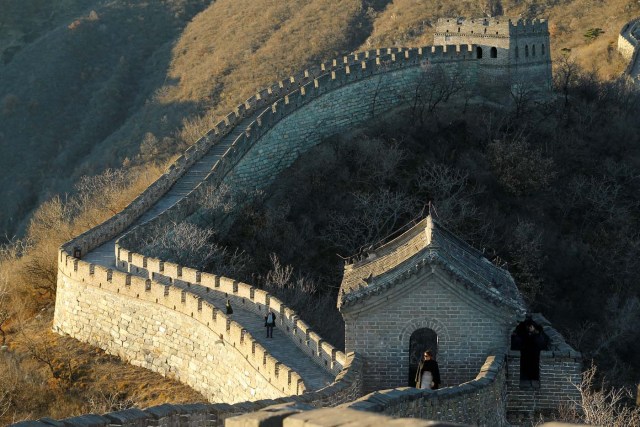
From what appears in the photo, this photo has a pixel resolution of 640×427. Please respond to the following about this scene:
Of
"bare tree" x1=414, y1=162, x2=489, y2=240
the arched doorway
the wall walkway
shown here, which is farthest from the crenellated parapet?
the wall walkway

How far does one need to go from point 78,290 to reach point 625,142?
29692 mm

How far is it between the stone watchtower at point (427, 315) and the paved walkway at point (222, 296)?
3.87 ft

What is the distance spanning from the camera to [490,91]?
59625 millimetres

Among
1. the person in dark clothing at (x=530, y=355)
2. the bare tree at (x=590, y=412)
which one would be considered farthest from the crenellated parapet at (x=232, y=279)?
the bare tree at (x=590, y=412)

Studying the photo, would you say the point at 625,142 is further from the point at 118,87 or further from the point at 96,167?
the point at 118,87

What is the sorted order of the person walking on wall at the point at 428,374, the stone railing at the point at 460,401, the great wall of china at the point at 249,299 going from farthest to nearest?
the person walking on wall at the point at 428,374
the great wall of china at the point at 249,299
the stone railing at the point at 460,401

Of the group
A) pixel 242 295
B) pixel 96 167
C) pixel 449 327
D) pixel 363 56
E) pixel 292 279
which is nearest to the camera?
pixel 449 327

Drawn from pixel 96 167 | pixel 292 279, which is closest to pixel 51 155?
pixel 96 167

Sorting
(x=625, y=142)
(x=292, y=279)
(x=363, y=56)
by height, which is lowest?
(x=292, y=279)

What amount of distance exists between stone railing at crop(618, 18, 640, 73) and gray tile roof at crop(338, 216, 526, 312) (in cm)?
4134

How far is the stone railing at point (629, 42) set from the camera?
70625 millimetres

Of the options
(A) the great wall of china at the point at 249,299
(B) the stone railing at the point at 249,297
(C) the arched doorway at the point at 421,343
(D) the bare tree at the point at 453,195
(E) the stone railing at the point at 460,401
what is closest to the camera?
(E) the stone railing at the point at 460,401

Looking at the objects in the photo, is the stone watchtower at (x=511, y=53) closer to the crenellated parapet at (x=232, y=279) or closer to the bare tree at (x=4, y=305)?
the crenellated parapet at (x=232, y=279)

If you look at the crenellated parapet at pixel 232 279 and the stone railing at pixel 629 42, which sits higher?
the stone railing at pixel 629 42
